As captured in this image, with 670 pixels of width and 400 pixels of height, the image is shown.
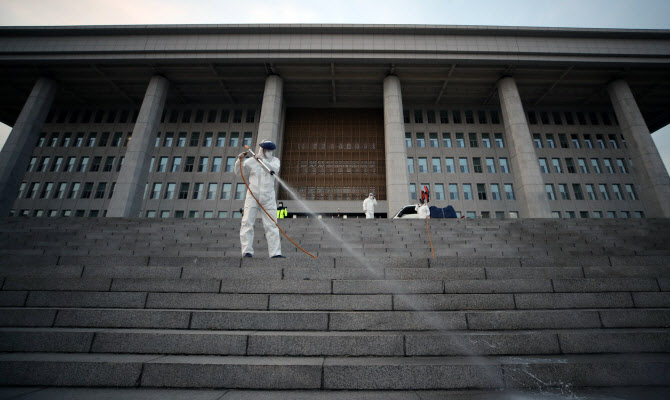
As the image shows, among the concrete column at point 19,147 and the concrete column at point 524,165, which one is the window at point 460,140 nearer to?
the concrete column at point 524,165

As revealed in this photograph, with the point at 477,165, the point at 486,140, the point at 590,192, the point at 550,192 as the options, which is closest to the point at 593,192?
the point at 590,192

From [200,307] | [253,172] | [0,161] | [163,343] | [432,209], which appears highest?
[0,161]

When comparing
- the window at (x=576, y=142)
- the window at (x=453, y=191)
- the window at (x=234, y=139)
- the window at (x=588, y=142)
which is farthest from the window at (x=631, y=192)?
the window at (x=234, y=139)

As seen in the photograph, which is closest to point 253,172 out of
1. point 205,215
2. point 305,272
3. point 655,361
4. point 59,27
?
point 305,272

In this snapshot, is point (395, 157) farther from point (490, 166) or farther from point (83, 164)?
point (83, 164)

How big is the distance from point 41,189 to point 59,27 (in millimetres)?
16226

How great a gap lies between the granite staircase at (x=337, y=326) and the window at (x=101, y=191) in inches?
Answer: 1160

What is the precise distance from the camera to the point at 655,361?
2875 millimetres

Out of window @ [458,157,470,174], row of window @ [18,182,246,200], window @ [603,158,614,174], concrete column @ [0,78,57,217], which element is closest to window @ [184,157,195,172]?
row of window @ [18,182,246,200]

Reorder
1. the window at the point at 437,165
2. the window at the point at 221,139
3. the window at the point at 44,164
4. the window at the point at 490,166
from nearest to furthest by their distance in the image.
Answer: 1. the window at the point at 44,164
2. the window at the point at 437,165
3. the window at the point at 490,166
4. the window at the point at 221,139

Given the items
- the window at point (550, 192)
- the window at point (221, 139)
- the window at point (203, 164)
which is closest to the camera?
the window at point (550, 192)

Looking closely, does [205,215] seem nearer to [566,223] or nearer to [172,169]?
[172,169]

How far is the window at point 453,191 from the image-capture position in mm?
29203

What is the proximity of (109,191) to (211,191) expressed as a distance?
10.6m
